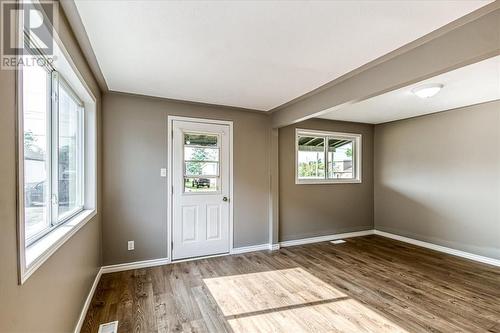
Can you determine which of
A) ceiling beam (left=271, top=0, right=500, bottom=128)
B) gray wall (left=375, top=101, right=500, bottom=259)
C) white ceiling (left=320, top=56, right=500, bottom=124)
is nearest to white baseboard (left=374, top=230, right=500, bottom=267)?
gray wall (left=375, top=101, right=500, bottom=259)

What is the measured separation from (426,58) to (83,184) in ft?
11.2

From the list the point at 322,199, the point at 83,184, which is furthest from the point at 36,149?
the point at 322,199

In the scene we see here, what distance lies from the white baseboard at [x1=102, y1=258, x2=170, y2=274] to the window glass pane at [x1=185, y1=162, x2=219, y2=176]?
130 centimetres

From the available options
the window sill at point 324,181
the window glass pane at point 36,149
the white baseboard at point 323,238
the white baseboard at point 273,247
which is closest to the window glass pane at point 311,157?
the window sill at point 324,181

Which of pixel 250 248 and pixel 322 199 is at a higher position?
pixel 322 199

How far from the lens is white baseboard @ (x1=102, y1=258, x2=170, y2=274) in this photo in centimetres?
330

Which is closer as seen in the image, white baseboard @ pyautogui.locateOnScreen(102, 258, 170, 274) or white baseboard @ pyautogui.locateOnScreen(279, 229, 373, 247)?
white baseboard @ pyautogui.locateOnScreen(102, 258, 170, 274)

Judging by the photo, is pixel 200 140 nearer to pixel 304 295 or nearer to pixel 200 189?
pixel 200 189

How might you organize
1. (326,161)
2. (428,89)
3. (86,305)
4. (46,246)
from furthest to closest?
(326,161) < (428,89) < (86,305) < (46,246)

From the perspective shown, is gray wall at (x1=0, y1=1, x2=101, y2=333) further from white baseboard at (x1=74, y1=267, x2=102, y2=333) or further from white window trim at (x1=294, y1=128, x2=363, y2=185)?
white window trim at (x1=294, y1=128, x2=363, y2=185)

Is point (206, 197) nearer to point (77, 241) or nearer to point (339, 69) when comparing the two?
point (77, 241)

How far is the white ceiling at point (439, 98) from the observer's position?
2619 mm

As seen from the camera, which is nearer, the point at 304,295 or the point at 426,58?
the point at 426,58

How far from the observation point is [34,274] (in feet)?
4.00
